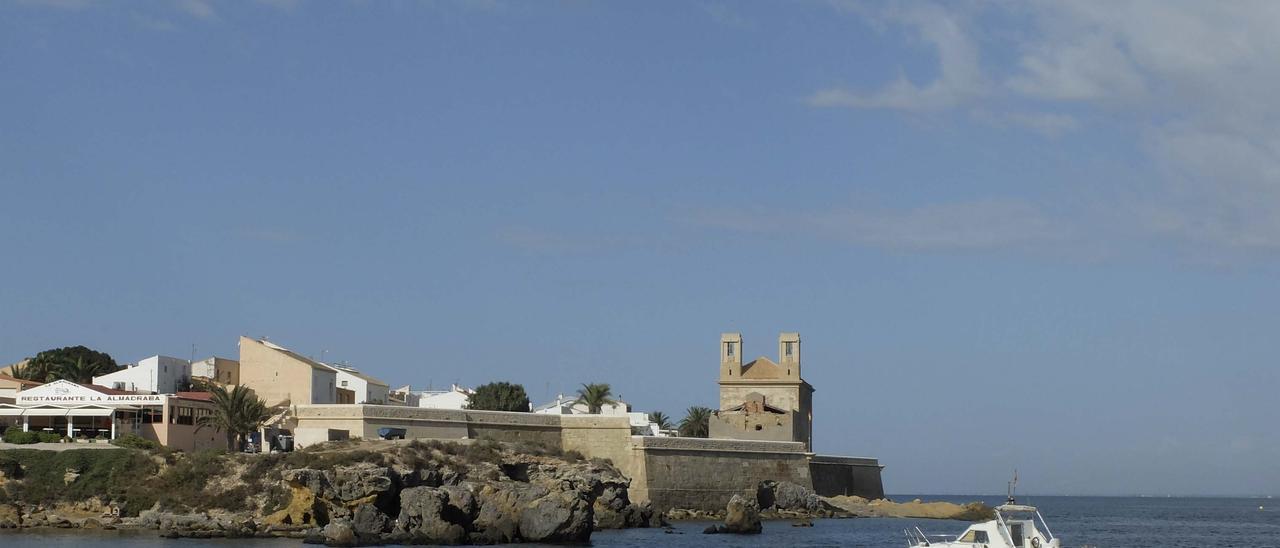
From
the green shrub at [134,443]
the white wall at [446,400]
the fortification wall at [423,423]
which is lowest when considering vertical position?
the green shrub at [134,443]

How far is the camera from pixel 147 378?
229ft

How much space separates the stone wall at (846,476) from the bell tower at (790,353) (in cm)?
613

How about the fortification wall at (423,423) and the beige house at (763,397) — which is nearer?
the fortification wall at (423,423)

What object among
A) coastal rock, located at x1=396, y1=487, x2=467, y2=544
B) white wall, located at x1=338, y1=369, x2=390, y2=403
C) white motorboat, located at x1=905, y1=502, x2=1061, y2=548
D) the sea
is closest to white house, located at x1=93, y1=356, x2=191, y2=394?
white wall, located at x1=338, y1=369, x2=390, y2=403

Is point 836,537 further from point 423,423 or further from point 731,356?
point 731,356

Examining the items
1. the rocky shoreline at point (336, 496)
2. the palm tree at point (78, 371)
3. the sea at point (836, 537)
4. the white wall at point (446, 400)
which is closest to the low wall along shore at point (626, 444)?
the rocky shoreline at point (336, 496)

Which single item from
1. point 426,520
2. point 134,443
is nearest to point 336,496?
point 426,520

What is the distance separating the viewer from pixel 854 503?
275 ft

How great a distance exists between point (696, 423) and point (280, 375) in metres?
35.2

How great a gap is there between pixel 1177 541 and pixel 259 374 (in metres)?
45.1

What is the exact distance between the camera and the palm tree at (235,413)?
63531mm

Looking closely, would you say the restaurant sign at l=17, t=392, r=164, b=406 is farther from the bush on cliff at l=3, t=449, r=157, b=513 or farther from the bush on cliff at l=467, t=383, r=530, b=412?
the bush on cliff at l=467, t=383, r=530, b=412

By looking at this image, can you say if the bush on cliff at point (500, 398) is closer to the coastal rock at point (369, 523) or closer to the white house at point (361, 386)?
the white house at point (361, 386)

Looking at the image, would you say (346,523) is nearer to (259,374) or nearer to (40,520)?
(40,520)
